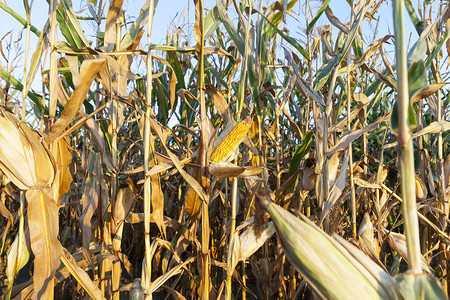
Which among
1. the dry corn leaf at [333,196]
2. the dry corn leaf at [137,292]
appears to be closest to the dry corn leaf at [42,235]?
the dry corn leaf at [137,292]

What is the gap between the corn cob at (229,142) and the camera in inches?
59.8

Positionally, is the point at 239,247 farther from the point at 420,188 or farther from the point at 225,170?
the point at 420,188

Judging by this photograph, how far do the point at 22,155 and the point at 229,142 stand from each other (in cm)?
76

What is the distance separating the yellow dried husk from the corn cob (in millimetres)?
629

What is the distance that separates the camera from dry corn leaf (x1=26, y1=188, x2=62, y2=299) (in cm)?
129

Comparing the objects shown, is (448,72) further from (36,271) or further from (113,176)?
(36,271)

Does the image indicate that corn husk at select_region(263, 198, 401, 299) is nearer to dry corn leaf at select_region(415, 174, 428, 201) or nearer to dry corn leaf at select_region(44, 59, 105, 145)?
dry corn leaf at select_region(44, 59, 105, 145)

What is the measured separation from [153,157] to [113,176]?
1.16ft

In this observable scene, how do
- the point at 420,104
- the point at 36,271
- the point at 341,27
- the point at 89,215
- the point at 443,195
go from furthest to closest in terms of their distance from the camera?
the point at 420,104, the point at 443,195, the point at 341,27, the point at 89,215, the point at 36,271

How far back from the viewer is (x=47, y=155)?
1319 millimetres

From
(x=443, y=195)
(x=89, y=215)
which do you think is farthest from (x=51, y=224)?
(x=443, y=195)

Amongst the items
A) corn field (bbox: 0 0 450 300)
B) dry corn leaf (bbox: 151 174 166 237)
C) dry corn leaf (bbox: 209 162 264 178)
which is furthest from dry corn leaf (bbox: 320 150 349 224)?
dry corn leaf (bbox: 151 174 166 237)

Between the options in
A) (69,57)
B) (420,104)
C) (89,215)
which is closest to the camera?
(69,57)

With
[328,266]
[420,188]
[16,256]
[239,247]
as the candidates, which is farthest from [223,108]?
[420,188]
